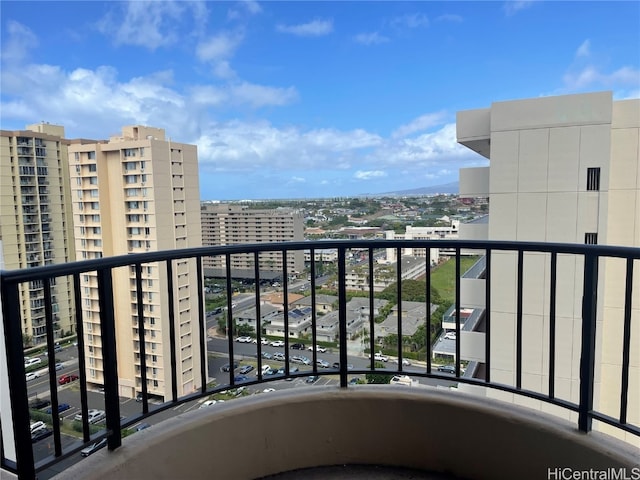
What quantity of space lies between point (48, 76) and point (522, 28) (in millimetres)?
8565

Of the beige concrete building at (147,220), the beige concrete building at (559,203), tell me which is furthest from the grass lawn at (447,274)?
Result: the beige concrete building at (559,203)

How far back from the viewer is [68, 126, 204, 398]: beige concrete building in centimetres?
185

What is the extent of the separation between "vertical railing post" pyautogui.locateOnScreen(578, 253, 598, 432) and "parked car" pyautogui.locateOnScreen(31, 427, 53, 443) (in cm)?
179

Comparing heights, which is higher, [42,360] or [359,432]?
[42,360]

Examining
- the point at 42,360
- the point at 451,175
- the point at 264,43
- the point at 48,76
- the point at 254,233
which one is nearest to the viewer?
the point at 42,360

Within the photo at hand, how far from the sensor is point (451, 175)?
8797mm

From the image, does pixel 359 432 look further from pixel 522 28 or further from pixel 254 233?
pixel 522 28

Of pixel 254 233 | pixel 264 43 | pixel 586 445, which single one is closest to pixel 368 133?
pixel 264 43

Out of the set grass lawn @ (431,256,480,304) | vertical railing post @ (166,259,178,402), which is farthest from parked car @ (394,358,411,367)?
vertical railing post @ (166,259,178,402)

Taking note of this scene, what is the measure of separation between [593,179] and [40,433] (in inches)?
333

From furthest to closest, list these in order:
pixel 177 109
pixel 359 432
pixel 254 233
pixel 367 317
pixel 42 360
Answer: pixel 177 109, pixel 254 233, pixel 367 317, pixel 359 432, pixel 42 360

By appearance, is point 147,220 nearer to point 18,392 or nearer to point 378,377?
point 378,377

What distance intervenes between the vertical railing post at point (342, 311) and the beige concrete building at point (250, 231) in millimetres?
193

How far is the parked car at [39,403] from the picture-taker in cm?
127
